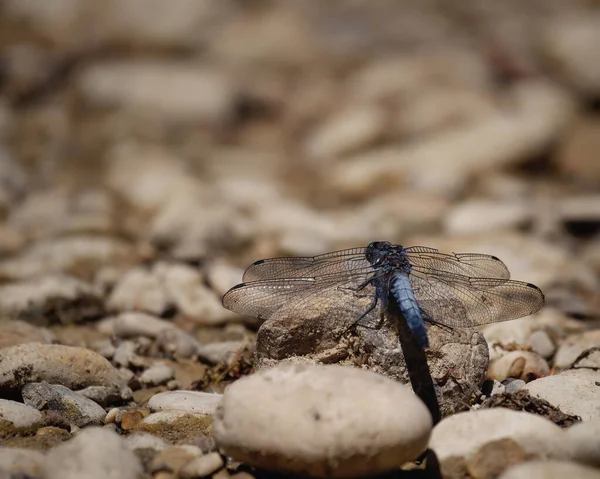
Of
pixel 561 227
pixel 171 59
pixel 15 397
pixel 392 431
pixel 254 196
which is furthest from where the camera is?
pixel 171 59

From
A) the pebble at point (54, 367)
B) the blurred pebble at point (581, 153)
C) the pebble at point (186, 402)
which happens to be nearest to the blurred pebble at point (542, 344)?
the pebble at point (186, 402)

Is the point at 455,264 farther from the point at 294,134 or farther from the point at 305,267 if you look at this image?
the point at 294,134

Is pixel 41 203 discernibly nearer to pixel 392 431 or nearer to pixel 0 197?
pixel 0 197

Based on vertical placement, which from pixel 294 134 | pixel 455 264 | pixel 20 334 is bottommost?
pixel 455 264

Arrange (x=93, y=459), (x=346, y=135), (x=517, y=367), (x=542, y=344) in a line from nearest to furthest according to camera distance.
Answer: (x=93, y=459)
(x=517, y=367)
(x=542, y=344)
(x=346, y=135)

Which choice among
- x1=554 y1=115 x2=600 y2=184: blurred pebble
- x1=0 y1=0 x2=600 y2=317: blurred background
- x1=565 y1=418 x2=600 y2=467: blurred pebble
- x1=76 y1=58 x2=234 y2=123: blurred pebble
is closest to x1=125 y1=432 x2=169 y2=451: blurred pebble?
x1=565 y1=418 x2=600 y2=467: blurred pebble

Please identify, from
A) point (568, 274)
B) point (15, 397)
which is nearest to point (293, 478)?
point (15, 397)

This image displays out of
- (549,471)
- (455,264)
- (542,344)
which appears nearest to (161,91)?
(455,264)
